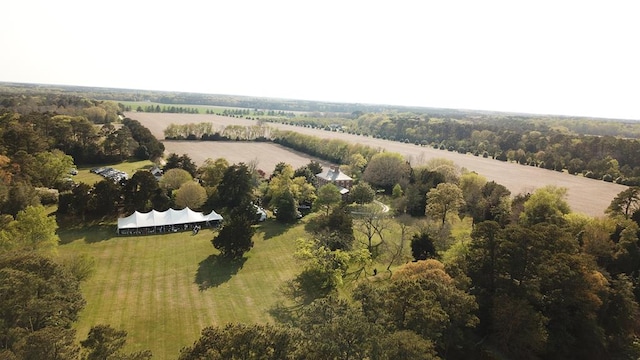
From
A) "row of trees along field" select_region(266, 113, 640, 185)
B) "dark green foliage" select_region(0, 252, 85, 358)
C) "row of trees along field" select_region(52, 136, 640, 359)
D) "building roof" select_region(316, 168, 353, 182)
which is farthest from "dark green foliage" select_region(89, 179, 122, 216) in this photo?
"row of trees along field" select_region(266, 113, 640, 185)

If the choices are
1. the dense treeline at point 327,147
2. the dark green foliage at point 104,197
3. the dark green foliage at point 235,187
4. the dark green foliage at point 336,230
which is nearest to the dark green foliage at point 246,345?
the dark green foliage at point 336,230

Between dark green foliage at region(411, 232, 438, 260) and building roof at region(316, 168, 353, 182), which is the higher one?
dark green foliage at region(411, 232, 438, 260)

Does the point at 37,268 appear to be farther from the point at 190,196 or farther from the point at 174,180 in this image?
the point at 174,180

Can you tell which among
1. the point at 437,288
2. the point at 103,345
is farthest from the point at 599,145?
the point at 103,345

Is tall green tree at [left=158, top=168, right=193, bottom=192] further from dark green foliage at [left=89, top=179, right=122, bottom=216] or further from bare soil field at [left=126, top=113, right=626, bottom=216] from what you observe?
bare soil field at [left=126, top=113, right=626, bottom=216]

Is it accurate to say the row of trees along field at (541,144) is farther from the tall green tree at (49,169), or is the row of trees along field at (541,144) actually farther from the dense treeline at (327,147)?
the tall green tree at (49,169)

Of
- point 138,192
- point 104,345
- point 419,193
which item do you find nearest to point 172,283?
point 104,345
